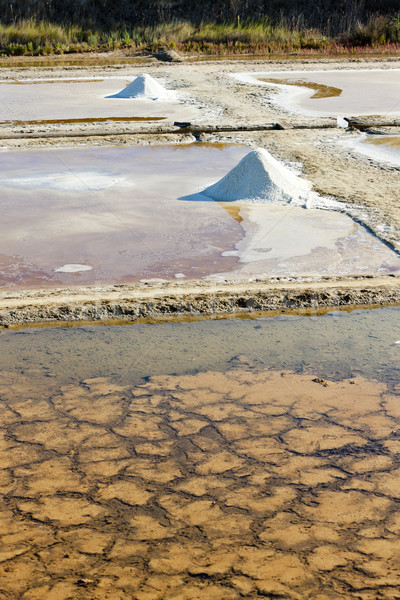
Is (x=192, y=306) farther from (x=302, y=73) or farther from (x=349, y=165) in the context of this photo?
(x=302, y=73)

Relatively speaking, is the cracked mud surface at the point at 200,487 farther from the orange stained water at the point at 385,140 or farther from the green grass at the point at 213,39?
the green grass at the point at 213,39

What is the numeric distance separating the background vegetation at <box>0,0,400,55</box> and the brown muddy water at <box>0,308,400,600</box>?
18.5 meters

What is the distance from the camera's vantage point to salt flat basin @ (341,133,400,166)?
8008 millimetres

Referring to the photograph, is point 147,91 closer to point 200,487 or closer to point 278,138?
point 278,138

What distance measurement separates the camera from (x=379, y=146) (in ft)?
28.4

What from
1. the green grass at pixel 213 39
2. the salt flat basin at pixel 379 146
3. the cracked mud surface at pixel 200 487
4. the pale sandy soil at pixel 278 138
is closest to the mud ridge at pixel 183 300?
the pale sandy soil at pixel 278 138

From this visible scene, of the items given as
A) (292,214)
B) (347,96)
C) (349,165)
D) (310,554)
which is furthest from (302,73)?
(310,554)

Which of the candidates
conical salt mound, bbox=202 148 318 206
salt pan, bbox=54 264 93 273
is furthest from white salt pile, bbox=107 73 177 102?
salt pan, bbox=54 264 93 273

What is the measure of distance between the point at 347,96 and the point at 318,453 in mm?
10572

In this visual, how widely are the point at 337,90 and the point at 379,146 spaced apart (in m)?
4.94

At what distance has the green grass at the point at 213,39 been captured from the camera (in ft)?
69.8

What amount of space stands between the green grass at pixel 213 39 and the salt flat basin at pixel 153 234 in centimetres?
1514

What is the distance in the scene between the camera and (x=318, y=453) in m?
2.90

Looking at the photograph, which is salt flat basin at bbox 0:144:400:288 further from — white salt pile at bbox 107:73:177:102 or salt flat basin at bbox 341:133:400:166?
white salt pile at bbox 107:73:177:102
